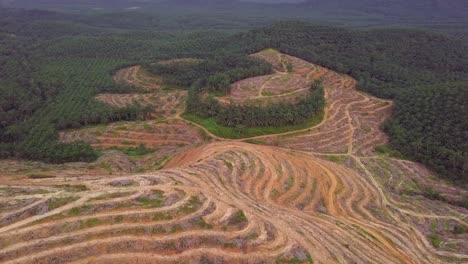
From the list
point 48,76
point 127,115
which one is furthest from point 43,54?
point 127,115

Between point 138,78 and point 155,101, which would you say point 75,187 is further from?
point 138,78

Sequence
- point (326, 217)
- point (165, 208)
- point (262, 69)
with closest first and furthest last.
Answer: point (165, 208)
point (326, 217)
point (262, 69)

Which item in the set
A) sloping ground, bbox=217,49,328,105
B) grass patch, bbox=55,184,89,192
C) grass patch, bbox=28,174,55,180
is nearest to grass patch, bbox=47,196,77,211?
grass patch, bbox=55,184,89,192

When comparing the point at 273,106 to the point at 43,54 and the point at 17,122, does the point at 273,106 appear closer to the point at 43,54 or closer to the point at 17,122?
the point at 17,122

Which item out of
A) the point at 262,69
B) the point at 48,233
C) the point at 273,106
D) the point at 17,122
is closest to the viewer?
the point at 48,233

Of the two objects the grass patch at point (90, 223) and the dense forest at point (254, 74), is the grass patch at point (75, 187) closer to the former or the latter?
the grass patch at point (90, 223)

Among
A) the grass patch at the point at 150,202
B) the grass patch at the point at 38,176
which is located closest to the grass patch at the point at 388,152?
the grass patch at the point at 150,202
